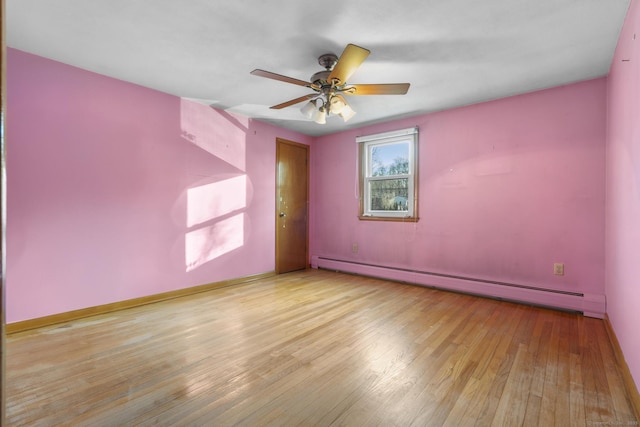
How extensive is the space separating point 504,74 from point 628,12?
981mm

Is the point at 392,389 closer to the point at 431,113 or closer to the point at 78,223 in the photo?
the point at 78,223

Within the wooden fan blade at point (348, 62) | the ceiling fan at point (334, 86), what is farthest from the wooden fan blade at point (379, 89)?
the wooden fan blade at point (348, 62)

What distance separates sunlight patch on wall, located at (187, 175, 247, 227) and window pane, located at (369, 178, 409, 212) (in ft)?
6.54

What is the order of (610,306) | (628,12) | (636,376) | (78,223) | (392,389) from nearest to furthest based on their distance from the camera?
(636,376), (392,389), (628,12), (610,306), (78,223)

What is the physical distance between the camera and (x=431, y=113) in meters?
3.98

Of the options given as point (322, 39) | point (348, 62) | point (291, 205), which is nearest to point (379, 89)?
point (348, 62)

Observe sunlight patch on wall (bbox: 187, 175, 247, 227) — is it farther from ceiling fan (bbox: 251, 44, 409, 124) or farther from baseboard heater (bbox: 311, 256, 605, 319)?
baseboard heater (bbox: 311, 256, 605, 319)

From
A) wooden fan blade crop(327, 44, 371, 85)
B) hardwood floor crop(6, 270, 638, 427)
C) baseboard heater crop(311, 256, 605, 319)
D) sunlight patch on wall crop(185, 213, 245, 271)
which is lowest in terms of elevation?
hardwood floor crop(6, 270, 638, 427)

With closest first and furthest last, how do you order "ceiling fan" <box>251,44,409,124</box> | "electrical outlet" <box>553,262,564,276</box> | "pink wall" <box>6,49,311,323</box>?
"ceiling fan" <box>251,44,409,124</box>, "pink wall" <box>6,49,311,323</box>, "electrical outlet" <box>553,262,564,276</box>

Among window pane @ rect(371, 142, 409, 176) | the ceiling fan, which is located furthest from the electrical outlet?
the ceiling fan

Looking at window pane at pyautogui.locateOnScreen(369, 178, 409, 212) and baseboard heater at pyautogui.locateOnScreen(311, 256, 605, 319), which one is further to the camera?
window pane at pyautogui.locateOnScreen(369, 178, 409, 212)

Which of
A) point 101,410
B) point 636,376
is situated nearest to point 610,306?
point 636,376

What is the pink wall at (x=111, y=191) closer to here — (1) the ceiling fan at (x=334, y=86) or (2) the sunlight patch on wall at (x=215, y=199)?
(2) the sunlight patch on wall at (x=215, y=199)

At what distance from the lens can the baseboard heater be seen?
113 inches
